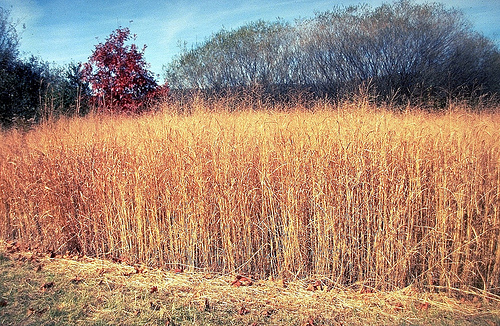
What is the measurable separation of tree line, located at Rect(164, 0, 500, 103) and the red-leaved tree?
4219mm

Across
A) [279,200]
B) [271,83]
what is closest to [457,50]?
[271,83]

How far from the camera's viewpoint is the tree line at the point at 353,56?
1448 cm

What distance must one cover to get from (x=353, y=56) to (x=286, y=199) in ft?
45.4

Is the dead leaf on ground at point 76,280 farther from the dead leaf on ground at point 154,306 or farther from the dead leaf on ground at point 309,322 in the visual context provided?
the dead leaf on ground at point 309,322

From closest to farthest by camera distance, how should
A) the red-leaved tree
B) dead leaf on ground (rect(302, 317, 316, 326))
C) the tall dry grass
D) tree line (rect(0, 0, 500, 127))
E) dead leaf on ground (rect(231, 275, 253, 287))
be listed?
dead leaf on ground (rect(302, 317, 316, 326)) → the tall dry grass → dead leaf on ground (rect(231, 275, 253, 287)) → the red-leaved tree → tree line (rect(0, 0, 500, 127))

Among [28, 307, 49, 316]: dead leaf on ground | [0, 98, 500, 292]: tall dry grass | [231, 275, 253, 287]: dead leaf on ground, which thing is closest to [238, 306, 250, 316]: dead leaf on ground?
[231, 275, 253, 287]: dead leaf on ground

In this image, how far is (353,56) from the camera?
51.0ft

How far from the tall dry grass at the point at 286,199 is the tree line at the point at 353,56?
10277 mm

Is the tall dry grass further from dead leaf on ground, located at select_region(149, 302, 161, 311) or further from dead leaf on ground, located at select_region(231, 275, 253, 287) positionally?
dead leaf on ground, located at select_region(149, 302, 161, 311)

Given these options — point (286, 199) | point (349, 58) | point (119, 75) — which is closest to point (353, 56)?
point (349, 58)

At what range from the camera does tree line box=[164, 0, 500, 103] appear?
14477mm

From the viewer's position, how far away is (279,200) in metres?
3.41

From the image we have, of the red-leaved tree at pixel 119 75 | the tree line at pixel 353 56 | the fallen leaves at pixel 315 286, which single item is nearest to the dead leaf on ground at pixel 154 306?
the fallen leaves at pixel 315 286

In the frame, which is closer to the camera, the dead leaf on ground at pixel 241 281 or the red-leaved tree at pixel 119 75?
the dead leaf on ground at pixel 241 281
